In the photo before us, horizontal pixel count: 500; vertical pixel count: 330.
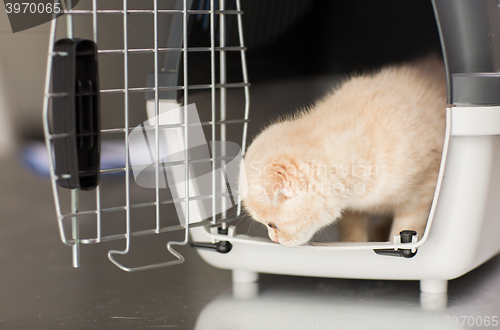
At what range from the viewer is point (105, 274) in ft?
4.70

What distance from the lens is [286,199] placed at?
1.22 metres

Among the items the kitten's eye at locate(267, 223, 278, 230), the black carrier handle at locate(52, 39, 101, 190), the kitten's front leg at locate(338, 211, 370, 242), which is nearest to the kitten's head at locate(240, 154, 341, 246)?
the kitten's eye at locate(267, 223, 278, 230)

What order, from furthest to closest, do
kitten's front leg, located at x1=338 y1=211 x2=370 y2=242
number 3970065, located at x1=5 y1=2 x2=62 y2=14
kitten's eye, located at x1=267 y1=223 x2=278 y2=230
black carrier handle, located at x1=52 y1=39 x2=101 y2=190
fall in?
number 3970065, located at x1=5 y1=2 x2=62 y2=14
kitten's front leg, located at x1=338 y1=211 x2=370 y2=242
kitten's eye, located at x1=267 y1=223 x2=278 y2=230
black carrier handle, located at x1=52 y1=39 x2=101 y2=190

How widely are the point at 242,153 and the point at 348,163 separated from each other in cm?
29

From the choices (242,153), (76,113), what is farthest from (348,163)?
(76,113)

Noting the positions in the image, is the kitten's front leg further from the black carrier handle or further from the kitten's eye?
the black carrier handle

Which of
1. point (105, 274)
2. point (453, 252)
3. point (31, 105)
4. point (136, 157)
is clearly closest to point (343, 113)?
point (453, 252)

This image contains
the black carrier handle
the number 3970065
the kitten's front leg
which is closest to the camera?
the black carrier handle

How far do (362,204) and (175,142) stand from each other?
495 millimetres

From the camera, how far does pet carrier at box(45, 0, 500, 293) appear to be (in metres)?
0.92

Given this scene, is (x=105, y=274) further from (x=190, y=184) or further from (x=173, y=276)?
(x=190, y=184)

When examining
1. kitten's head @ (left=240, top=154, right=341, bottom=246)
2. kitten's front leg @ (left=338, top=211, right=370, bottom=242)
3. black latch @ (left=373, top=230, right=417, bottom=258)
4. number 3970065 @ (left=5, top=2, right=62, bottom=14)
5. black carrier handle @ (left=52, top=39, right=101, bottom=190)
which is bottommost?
kitten's front leg @ (left=338, top=211, right=370, bottom=242)

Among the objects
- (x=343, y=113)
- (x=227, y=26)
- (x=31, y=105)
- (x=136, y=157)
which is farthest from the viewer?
(x=31, y=105)

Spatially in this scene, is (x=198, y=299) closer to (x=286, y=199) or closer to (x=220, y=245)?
(x=220, y=245)
